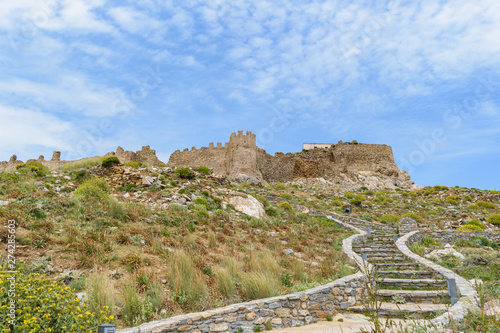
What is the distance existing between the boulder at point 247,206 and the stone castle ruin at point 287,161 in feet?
60.5

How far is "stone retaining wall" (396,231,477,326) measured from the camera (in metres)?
5.94

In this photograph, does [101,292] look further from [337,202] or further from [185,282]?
[337,202]

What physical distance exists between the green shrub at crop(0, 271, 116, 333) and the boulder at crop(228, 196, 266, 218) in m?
13.1

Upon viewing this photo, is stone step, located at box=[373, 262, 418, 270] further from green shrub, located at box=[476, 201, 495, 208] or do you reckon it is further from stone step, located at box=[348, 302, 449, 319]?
green shrub, located at box=[476, 201, 495, 208]

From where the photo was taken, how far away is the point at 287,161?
4697 centimetres

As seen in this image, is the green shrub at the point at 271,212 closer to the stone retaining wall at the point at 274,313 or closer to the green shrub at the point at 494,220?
the stone retaining wall at the point at 274,313

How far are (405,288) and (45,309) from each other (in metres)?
9.35

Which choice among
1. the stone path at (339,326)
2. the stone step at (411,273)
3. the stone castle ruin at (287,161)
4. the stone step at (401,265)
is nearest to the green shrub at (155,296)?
the stone path at (339,326)

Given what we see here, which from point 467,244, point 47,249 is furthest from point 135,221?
point 467,244

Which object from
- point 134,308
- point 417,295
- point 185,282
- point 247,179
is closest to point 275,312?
point 185,282

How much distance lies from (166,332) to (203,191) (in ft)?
44.0

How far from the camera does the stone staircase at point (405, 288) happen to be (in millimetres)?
7660

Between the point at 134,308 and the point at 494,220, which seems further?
the point at 494,220

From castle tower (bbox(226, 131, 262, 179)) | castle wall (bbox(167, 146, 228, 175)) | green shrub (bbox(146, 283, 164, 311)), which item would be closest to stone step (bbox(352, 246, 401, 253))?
green shrub (bbox(146, 283, 164, 311))
